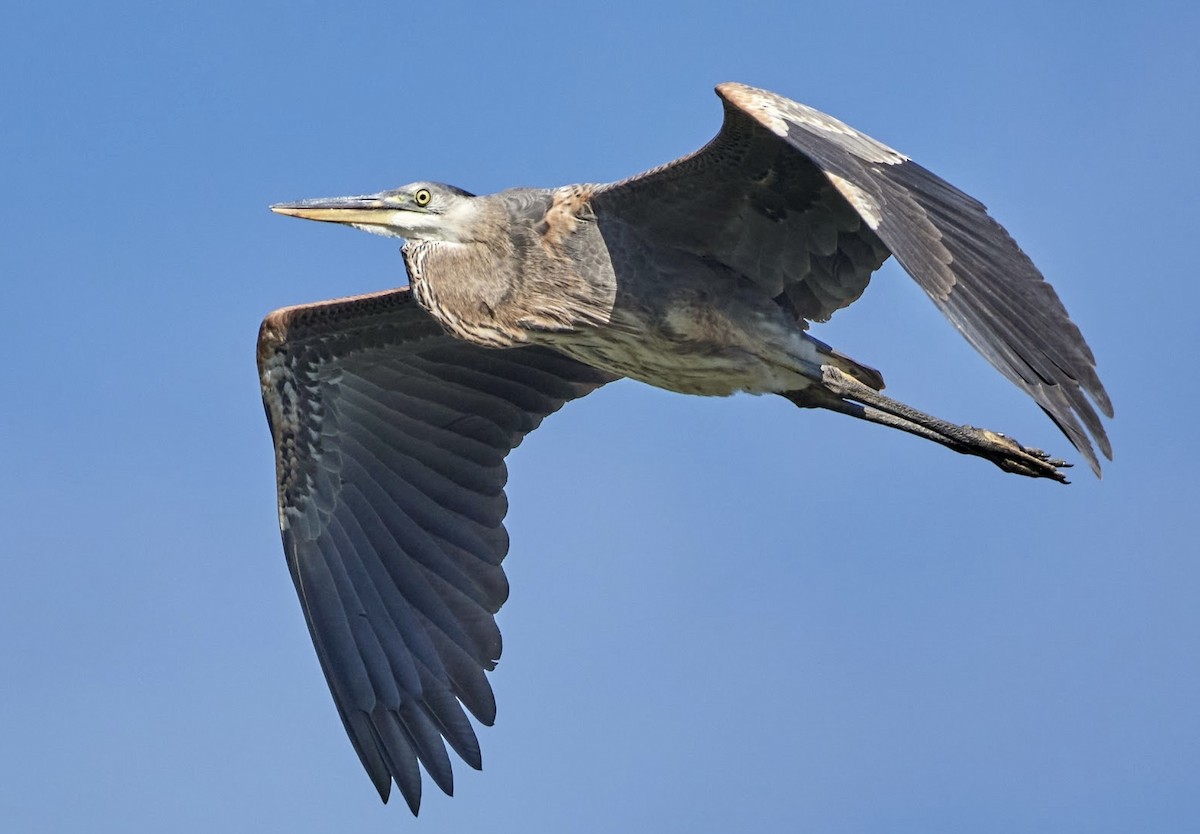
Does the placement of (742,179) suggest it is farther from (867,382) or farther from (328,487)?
(328,487)

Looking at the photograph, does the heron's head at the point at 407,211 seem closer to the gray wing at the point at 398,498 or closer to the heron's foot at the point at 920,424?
the gray wing at the point at 398,498

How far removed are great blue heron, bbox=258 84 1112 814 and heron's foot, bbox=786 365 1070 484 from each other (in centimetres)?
1

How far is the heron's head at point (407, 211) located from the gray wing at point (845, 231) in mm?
620

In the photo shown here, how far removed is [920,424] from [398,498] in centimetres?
286

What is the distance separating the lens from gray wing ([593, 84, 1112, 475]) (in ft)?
A: 24.5

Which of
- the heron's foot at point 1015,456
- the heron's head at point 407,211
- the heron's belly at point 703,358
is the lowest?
the heron's foot at point 1015,456

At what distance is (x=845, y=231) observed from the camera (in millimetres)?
8945

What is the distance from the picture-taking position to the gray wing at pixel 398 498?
10.2 metres

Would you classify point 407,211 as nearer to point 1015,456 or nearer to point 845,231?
point 845,231

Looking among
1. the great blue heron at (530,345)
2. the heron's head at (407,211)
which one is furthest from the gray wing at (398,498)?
the heron's head at (407,211)

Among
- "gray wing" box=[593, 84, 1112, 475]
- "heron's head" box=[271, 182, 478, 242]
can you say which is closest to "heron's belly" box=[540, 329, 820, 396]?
"gray wing" box=[593, 84, 1112, 475]

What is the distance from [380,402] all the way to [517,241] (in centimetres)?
193

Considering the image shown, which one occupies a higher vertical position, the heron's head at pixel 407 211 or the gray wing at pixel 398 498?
the heron's head at pixel 407 211

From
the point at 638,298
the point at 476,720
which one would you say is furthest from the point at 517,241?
the point at 476,720
